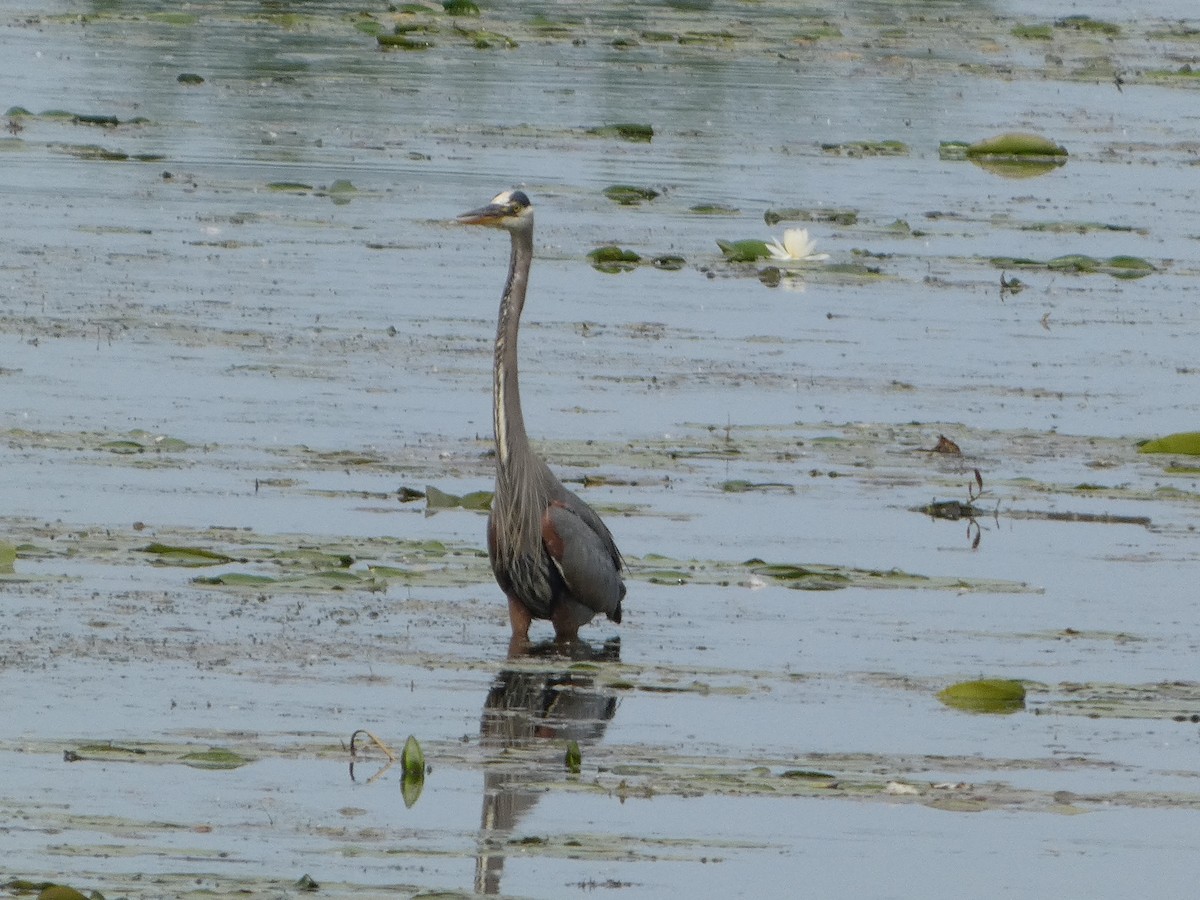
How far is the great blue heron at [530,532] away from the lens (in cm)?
962

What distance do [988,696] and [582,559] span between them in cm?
154

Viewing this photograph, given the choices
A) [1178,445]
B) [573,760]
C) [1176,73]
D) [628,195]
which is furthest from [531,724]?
[1176,73]

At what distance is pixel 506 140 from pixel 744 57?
28.2ft

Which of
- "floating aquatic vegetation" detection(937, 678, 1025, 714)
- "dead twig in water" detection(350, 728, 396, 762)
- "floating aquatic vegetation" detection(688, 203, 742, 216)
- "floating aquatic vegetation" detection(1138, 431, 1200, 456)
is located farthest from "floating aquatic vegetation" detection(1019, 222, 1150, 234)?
"dead twig in water" detection(350, 728, 396, 762)

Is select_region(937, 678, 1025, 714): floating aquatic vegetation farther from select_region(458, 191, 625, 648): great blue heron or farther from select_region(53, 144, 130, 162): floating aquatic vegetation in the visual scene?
select_region(53, 144, 130, 162): floating aquatic vegetation

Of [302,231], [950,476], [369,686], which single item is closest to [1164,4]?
[302,231]

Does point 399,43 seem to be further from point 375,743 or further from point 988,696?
point 375,743

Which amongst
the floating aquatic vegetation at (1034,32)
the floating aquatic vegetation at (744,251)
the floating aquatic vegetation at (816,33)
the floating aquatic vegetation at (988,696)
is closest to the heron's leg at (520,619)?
the floating aquatic vegetation at (988,696)

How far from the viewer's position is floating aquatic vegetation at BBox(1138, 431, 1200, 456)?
12883 mm

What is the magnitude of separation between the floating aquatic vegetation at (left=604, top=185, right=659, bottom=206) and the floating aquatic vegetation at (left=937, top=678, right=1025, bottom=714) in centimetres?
1185

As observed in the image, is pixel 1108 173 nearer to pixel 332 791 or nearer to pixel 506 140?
pixel 506 140

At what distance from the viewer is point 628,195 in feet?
67.8

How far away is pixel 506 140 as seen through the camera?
23500 mm

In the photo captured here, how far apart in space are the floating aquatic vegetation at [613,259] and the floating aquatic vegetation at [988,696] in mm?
9049
